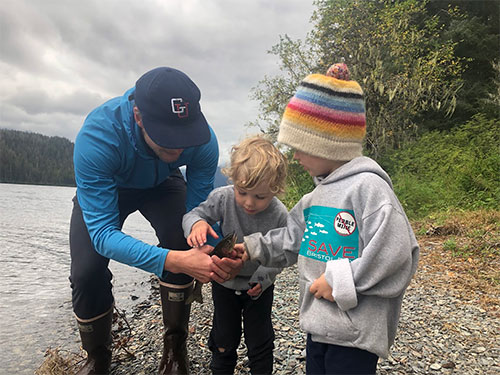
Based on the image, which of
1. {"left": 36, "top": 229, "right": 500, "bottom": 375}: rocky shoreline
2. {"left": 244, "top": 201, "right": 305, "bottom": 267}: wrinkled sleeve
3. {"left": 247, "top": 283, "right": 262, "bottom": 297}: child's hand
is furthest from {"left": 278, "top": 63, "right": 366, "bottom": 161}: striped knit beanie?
{"left": 36, "top": 229, "right": 500, "bottom": 375}: rocky shoreline

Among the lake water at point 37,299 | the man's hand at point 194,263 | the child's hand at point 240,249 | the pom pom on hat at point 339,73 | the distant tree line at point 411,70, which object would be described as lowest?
the lake water at point 37,299

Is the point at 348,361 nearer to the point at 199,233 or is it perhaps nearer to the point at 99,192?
the point at 199,233

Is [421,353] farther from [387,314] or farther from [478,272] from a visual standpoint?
[478,272]

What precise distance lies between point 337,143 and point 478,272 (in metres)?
5.13

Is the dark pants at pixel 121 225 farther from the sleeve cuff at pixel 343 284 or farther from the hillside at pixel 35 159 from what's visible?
the hillside at pixel 35 159

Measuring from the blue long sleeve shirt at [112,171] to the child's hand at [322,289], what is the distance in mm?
1128

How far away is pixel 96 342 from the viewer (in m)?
3.03

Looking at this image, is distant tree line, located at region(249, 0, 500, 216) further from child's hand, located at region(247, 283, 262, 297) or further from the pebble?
child's hand, located at region(247, 283, 262, 297)

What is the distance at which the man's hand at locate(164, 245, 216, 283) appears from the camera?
2.39 meters

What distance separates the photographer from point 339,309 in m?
1.80

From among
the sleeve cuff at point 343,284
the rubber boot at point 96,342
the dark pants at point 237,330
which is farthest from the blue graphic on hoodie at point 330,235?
the rubber boot at point 96,342

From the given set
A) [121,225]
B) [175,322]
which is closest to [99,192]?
[121,225]

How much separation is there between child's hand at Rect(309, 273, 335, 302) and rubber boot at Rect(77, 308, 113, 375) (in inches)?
79.8

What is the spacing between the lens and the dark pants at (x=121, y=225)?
9.25 feet
